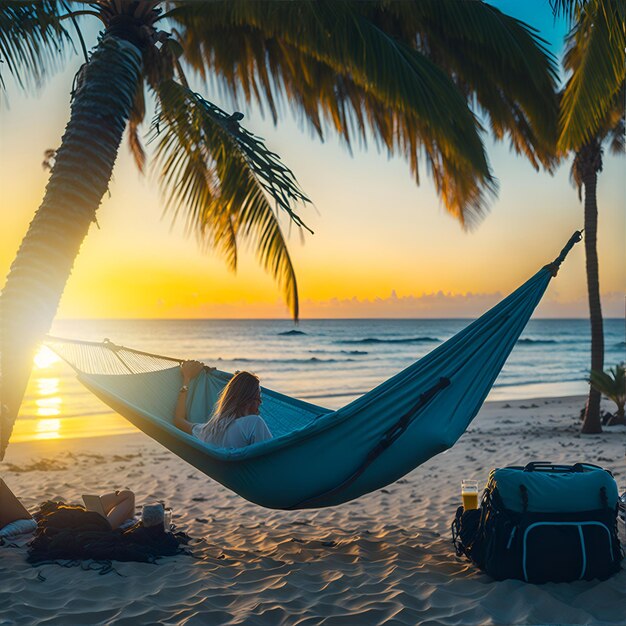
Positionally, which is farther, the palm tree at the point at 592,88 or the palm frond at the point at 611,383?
the palm frond at the point at 611,383

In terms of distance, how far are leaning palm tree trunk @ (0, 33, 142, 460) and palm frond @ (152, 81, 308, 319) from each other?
33 cm

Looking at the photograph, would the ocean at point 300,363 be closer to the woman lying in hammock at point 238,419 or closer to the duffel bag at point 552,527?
the woman lying in hammock at point 238,419

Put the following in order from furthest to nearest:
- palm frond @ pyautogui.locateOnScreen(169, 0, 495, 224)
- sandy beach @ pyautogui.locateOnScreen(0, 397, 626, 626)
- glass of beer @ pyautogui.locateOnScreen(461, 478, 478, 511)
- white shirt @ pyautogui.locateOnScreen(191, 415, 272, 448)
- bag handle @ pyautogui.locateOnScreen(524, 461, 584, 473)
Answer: palm frond @ pyautogui.locateOnScreen(169, 0, 495, 224) → glass of beer @ pyautogui.locateOnScreen(461, 478, 478, 511) → white shirt @ pyautogui.locateOnScreen(191, 415, 272, 448) → bag handle @ pyautogui.locateOnScreen(524, 461, 584, 473) → sandy beach @ pyautogui.locateOnScreen(0, 397, 626, 626)

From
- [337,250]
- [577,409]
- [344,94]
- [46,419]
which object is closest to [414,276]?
[337,250]

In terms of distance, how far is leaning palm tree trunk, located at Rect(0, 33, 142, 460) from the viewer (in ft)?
9.48

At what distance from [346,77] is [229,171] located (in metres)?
1.30

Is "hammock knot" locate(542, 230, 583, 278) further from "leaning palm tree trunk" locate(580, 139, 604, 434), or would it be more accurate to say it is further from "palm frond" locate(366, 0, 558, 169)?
"leaning palm tree trunk" locate(580, 139, 604, 434)

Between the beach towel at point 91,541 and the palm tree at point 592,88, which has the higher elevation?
the palm tree at point 592,88

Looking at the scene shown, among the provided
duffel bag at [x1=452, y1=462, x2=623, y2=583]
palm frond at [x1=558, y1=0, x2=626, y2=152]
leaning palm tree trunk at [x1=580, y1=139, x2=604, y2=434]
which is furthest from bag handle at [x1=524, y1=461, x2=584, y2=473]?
leaning palm tree trunk at [x1=580, y1=139, x2=604, y2=434]

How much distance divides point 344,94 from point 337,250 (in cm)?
615

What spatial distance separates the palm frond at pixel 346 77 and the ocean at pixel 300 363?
4461 mm

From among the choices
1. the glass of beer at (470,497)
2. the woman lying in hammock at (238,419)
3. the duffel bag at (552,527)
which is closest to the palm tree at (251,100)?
the woman lying in hammock at (238,419)

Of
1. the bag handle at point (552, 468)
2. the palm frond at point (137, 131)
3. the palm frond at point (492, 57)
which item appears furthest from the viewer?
the palm frond at point (137, 131)

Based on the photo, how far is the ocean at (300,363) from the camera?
30.6 ft
